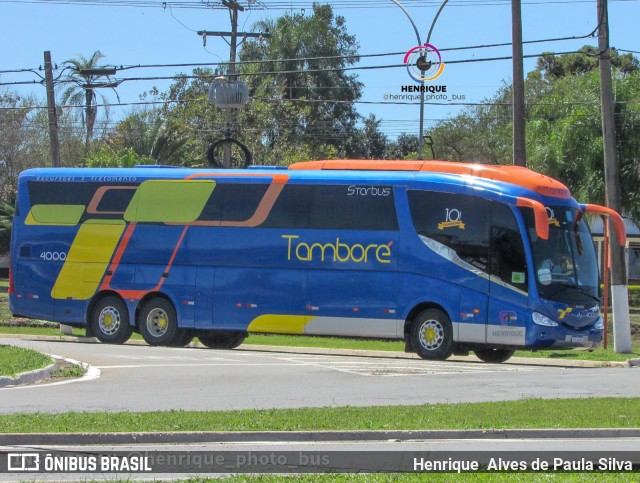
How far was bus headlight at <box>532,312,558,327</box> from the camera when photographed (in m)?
20.3

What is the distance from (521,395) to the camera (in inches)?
642

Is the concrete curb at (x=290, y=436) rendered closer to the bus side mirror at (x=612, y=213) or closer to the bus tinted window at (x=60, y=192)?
the bus side mirror at (x=612, y=213)

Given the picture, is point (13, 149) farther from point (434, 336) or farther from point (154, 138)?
point (434, 336)

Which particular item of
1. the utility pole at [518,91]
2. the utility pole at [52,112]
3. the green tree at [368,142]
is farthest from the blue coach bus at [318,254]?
the green tree at [368,142]

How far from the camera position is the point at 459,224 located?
20797 mm

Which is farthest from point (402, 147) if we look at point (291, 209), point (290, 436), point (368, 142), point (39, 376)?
point (290, 436)

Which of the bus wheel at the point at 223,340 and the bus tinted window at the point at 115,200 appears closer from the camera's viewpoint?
the bus tinted window at the point at 115,200

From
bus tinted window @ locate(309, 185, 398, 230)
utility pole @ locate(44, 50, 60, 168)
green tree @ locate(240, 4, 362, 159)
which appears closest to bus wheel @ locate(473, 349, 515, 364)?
bus tinted window @ locate(309, 185, 398, 230)

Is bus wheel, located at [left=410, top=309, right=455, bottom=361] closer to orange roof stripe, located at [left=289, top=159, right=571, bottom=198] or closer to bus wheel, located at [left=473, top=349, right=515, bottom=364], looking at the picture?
bus wheel, located at [left=473, top=349, right=515, bottom=364]

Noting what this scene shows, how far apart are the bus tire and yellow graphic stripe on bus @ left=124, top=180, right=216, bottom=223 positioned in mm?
1812

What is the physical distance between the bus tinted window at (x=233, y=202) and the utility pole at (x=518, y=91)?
705cm

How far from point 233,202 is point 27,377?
22.1 ft

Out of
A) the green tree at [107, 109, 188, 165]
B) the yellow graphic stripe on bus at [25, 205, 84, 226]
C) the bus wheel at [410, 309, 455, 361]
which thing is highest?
the green tree at [107, 109, 188, 165]

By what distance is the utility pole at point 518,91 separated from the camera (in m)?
26.2
